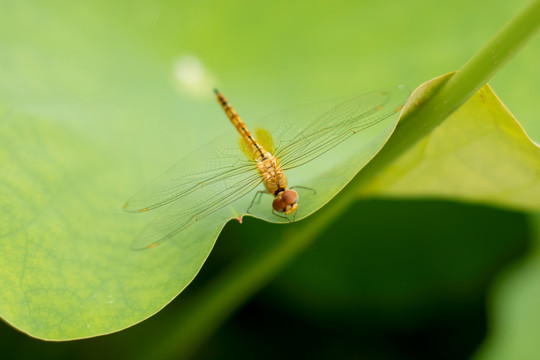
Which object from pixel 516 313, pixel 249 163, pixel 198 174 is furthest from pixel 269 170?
pixel 516 313

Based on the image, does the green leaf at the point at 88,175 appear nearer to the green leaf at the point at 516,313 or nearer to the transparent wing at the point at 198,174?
the transparent wing at the point at 198,174

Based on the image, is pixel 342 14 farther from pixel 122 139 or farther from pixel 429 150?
pixel 122 139

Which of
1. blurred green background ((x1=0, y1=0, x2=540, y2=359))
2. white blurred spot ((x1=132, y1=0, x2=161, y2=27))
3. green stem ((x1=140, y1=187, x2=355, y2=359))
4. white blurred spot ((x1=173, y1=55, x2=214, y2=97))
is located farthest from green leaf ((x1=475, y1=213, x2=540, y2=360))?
white blurred spot ((x1=132, y1=0, x2=161, y2=27))

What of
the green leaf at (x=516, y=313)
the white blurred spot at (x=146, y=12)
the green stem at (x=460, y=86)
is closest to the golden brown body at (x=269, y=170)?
the green stem at (x=460, y=86)

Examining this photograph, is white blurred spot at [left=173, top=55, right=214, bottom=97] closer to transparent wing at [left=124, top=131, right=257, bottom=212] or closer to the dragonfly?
the dragonfly

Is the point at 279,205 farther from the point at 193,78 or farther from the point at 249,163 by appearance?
the point at 193,78

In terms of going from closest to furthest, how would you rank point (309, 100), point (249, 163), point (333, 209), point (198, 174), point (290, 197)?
1. point (333, 209)
2. point (290, 197)
3. point (198, 174)
4. point (249, 163)
5. point (309, 100)
